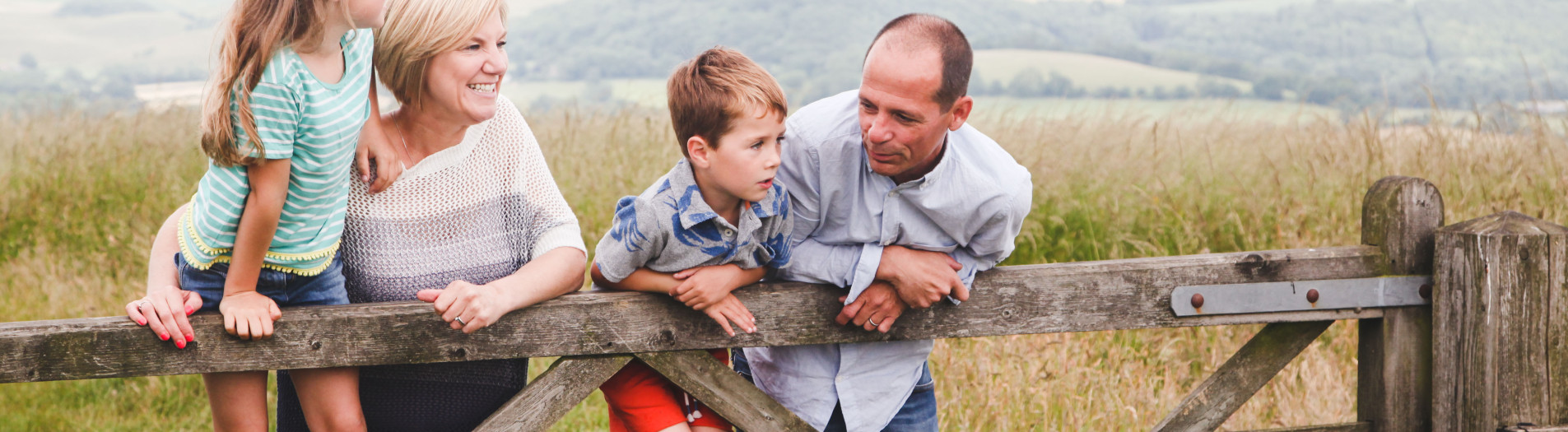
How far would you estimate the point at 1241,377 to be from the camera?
2.49 meters

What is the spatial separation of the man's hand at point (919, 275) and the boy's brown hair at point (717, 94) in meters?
0.40

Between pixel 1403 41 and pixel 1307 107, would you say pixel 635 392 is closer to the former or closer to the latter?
pixel 1307 107

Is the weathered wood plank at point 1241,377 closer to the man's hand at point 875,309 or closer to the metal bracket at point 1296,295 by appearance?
the metal bracket at point 1296,295

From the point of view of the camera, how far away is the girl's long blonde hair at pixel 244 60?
5.71ft

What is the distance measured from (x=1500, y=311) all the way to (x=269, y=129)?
2.71 metres

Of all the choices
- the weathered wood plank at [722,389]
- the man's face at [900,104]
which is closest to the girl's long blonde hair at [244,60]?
the weathered wood plank at [722,389]

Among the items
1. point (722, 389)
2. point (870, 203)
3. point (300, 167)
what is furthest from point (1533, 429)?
point (300, 167)

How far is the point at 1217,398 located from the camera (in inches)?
97.3

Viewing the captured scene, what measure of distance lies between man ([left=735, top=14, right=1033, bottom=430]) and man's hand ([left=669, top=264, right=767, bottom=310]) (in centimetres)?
21

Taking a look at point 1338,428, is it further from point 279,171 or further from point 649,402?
point 279,171

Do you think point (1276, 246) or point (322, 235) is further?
point (1276, 246)

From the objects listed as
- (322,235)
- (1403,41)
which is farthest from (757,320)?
(1403,41)

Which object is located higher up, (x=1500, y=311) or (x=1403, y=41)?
(x=1500, y=311)

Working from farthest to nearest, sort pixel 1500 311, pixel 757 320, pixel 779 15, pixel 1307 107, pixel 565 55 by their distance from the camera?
pixel 779 15, pixel 565 55, pixel 1307 107, pixel 1500 311, pixel 757 320
